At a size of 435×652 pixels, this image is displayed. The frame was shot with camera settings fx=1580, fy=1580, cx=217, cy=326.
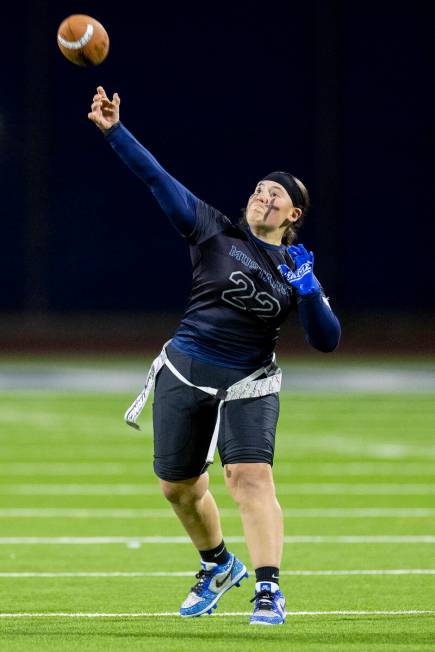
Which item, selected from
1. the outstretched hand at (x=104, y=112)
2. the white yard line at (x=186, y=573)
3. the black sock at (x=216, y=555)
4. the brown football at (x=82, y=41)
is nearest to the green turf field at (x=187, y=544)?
the white yard line at (x=186, y=573)

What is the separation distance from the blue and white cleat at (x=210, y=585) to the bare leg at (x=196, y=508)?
110 millimetres

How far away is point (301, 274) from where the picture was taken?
6.77 meters

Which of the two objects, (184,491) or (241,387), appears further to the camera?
(184,491)

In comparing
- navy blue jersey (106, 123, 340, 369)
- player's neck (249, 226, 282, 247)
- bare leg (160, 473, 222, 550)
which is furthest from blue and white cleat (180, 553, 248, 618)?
player's neck (249, 226, 282, 247)

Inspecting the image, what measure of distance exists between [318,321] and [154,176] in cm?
94

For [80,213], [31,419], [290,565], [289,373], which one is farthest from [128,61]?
Answer: [290,565]

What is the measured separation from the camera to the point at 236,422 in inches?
271

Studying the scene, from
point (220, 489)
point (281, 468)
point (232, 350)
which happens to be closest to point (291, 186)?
point (232, 350)

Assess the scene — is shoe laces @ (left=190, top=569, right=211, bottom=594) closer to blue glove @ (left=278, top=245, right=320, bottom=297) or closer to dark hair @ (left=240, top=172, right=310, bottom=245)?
blue glove @ (left=278, top=245, right=320, bottom=297)

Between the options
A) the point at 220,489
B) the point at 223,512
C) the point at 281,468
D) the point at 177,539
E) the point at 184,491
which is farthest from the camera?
the point at 281,468

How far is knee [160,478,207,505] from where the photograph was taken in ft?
23.1

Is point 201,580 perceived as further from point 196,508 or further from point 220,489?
point 220,489

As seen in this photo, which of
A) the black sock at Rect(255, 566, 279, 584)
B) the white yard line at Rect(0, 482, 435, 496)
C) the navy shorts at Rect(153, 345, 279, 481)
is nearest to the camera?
the black sock at Rect(255, 566, 279, 584)

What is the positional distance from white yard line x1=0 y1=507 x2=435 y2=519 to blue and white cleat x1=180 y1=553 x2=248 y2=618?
3.88 meters
